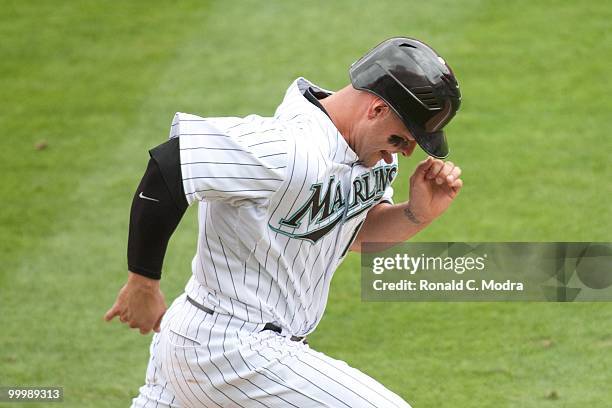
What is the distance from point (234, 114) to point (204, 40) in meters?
1.21

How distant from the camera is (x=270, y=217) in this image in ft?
11.3

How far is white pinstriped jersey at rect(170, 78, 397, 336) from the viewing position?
331cm

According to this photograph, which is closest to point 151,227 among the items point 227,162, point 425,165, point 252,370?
point 227,162

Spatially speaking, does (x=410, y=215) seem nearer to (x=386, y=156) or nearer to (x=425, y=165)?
(x=425, y=165)

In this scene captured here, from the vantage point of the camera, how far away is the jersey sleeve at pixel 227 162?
10.7 feet

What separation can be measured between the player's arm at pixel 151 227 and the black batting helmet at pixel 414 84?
67 cm

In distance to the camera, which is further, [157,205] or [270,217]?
[270,217]

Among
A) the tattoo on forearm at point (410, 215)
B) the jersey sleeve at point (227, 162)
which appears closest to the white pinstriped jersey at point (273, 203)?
the jersey sleeve at point (227, 162)

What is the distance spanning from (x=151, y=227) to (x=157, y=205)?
0.08 m

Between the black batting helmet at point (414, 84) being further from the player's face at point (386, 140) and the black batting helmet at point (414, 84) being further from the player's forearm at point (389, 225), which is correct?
the player's forearm at point (389, 225)

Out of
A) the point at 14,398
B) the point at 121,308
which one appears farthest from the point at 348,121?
the point at 14,398

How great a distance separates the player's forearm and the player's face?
1.49ft

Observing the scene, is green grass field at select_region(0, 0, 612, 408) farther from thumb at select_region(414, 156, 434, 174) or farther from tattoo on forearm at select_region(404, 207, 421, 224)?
thumb at select_region(414, 156, 434, 174)

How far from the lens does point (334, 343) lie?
5.75 meters
